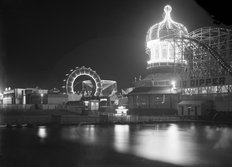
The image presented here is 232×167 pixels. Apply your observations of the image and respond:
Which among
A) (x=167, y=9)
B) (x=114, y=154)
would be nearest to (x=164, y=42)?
(x=167, y=9)

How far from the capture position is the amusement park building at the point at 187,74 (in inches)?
2500

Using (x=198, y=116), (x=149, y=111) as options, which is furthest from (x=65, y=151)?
(x=149, y=111)

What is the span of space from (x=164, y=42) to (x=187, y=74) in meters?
17.4

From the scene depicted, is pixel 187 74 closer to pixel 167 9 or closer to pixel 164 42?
pixel 164 42

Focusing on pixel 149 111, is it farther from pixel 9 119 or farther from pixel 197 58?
pixel 9 119

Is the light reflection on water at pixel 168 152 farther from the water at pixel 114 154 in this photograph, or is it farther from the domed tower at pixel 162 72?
the domed tower at pixel 162 72

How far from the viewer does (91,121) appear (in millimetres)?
49281

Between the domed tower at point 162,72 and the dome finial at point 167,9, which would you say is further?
the dome finial at point 167,9

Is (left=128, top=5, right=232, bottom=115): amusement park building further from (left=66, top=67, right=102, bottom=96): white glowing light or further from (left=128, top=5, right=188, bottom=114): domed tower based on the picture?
(left=66, top=67, right=102, bottom=96): white glowing light

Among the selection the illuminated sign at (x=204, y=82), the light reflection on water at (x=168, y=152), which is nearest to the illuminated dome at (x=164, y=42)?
the illuminated sign at (x=204, y=82)

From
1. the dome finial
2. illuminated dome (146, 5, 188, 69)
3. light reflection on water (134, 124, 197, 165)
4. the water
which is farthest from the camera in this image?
the dome finial

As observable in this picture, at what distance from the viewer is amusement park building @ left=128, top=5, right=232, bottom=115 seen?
63500 mm

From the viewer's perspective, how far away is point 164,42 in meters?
88.2

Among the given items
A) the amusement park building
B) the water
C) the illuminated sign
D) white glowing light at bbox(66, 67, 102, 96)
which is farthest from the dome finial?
the water
